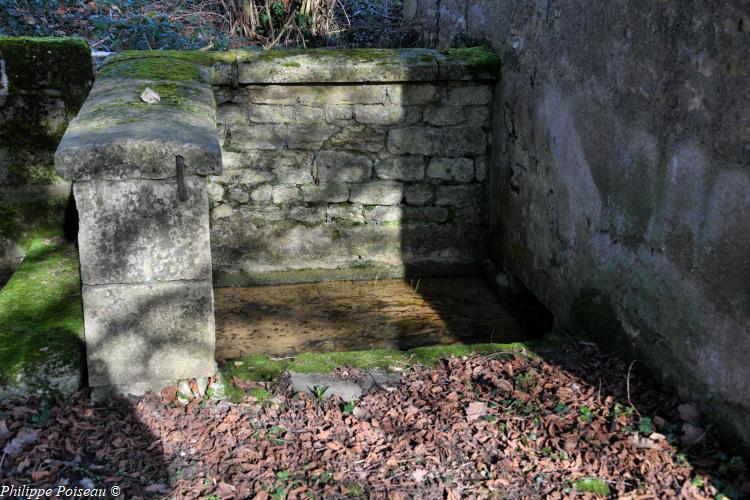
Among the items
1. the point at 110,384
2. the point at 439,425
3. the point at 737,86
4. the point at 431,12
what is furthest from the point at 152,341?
the point at 431,12

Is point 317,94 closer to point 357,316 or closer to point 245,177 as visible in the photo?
point 245,177

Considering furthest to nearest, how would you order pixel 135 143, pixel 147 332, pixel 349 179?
1. pixel 349 179
2. pixel 147 332
3. pixel 135 143

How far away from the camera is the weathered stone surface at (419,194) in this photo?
216 inches

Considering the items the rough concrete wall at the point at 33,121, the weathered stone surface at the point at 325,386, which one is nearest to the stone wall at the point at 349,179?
the rough concrete wall at the point at 33,121

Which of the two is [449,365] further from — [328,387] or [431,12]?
[431,12]

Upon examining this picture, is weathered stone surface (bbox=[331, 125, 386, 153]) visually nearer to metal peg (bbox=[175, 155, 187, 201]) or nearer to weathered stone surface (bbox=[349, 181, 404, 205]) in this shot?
weathered stone surface (bbox=[349, 181, 404, 205])

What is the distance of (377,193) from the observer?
17.9 ft

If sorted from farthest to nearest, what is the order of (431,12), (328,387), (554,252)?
(431,12)
(554,252)
(328,387)

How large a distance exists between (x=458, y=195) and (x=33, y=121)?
306 centimetres

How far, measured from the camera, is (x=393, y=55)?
17.1 feet

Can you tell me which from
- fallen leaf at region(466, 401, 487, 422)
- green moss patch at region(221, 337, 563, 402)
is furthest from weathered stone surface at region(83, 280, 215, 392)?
fallen leaf at region(466, 401, 487, 422)

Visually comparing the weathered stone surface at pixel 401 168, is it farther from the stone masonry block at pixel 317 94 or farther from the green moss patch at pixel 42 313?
the green moss patch at pixel 42 313

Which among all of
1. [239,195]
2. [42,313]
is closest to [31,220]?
[42,313]

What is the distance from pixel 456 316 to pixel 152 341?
261cm
